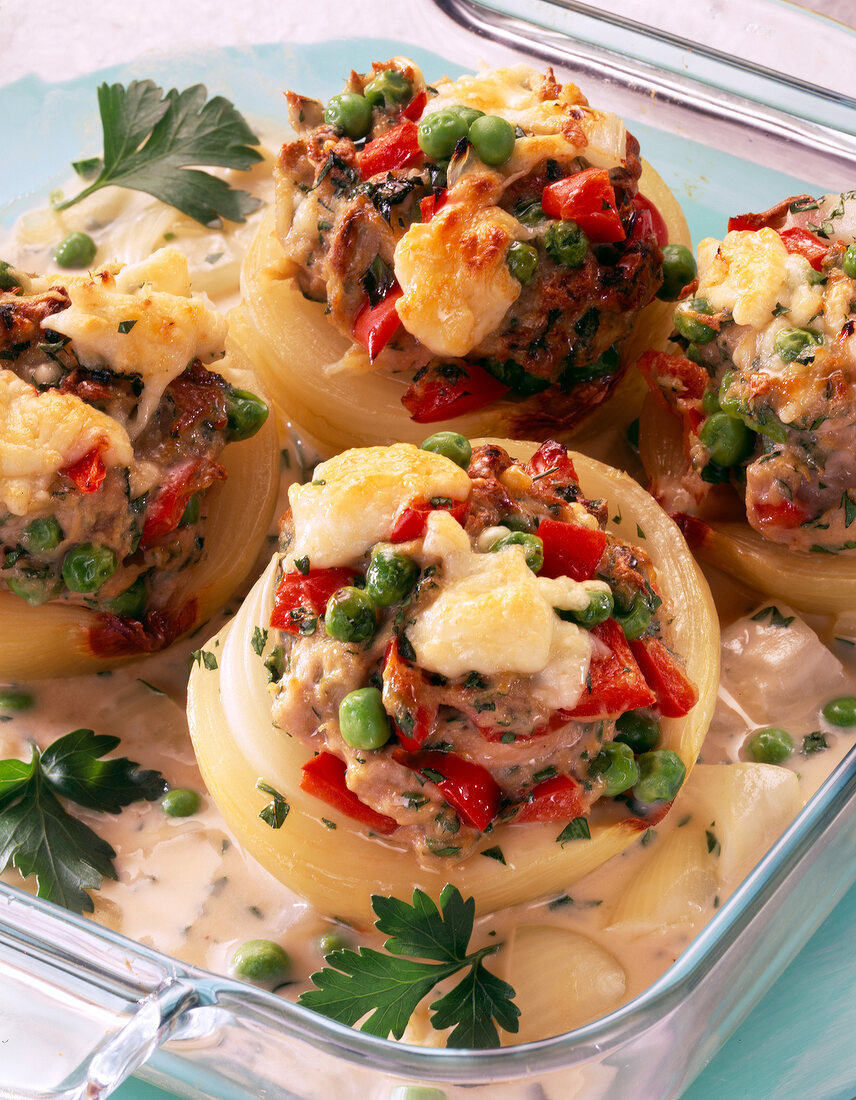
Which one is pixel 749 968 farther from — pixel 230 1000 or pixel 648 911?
pixel 230 1000

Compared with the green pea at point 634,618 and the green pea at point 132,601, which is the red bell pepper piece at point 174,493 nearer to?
the green pea at point 132,601

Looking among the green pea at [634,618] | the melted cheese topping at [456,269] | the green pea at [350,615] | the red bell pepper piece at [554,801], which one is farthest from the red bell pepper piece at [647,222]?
the red bell pepper piece at [554,801]

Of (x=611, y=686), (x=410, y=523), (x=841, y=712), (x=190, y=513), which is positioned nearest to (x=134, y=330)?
(x=190, y=513)

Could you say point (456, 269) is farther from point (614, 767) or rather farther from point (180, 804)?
point (180, 804)

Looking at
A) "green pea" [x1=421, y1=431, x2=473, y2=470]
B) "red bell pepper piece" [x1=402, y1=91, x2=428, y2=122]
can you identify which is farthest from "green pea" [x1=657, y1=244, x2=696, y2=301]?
"green pea" [x1=421, y1=431, x2=473, y2=470]

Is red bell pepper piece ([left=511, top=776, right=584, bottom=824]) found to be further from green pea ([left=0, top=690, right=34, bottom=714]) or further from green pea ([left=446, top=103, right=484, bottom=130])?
green pea ([left=446, top=103, right=484, bottom=130])

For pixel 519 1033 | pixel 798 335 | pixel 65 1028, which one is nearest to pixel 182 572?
pixel 65 1028

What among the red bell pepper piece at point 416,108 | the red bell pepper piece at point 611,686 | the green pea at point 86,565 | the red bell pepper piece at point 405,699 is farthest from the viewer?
the red bell pepper piece at point 416,108
